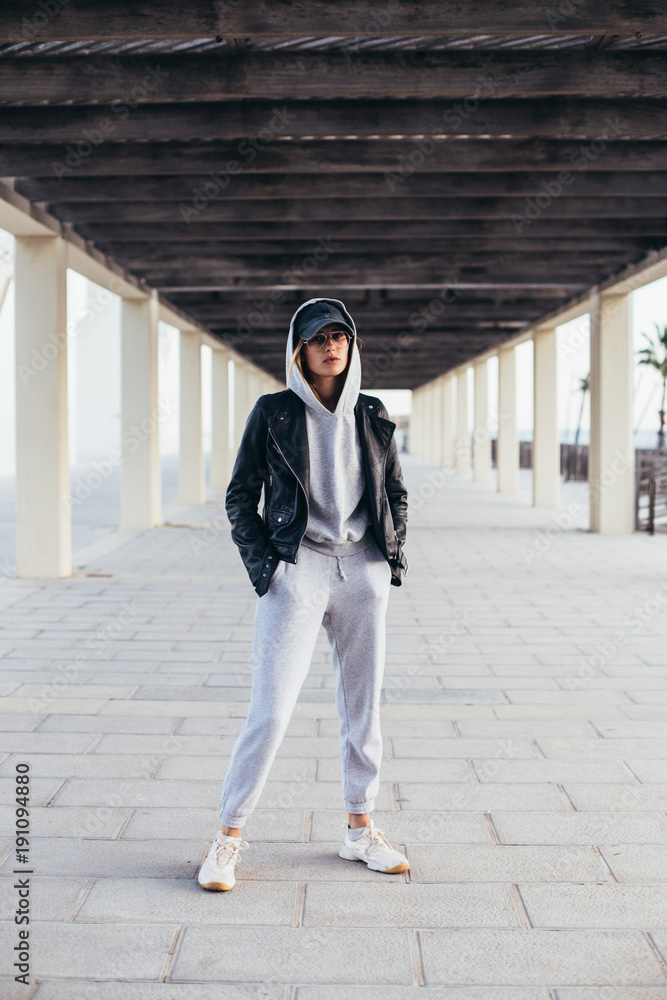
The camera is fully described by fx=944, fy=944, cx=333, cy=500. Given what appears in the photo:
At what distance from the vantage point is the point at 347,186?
25.7 feet

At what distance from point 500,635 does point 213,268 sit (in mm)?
6543

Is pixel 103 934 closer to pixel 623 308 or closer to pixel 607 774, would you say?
pixel 607 774

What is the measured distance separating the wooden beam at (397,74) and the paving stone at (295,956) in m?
4.61

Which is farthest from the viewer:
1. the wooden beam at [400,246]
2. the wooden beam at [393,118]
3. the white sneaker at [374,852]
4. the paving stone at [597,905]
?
the wooden beam at [400,246]

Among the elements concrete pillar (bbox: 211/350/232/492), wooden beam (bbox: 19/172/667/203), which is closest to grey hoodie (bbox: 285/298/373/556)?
wooden beam (bbox: 19/172/667/203)

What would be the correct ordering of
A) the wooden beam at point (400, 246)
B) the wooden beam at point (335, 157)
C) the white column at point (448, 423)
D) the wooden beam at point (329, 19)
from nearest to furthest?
1. the wooden beam at point (329, 19)
2. the wooden beam at point (335, 157)
3. the wooden beam at point (400, 246)
4. the white column at point (448, 423)

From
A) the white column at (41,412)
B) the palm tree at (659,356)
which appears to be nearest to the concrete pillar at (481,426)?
the palm tree at (659,356)

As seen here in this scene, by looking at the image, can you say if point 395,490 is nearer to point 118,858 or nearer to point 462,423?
point 118,858

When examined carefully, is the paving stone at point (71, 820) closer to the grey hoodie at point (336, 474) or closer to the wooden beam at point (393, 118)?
the grey hoodie at point (336, 474)

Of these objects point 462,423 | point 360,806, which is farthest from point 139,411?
point 462,423

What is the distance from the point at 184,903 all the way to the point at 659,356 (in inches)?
1157

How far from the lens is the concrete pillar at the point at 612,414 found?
12281 mm

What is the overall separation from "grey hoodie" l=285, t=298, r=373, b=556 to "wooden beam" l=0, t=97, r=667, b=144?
3.86 m

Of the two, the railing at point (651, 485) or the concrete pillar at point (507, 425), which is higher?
the concrete pillar at point (507, 425)
